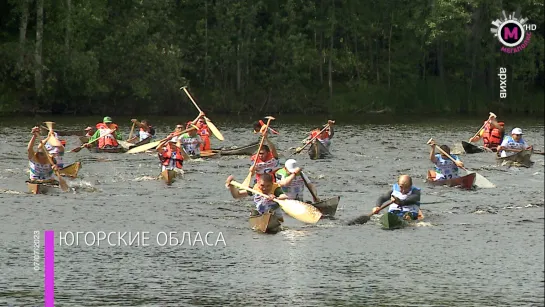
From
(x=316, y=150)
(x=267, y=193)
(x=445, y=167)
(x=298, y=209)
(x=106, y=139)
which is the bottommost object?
(x=316, y=150)

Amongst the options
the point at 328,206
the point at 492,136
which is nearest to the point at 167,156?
the point at 328,206

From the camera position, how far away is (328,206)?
28031 millimetres

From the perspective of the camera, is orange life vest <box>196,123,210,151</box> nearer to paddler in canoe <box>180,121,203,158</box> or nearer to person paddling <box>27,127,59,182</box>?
paddler in canoe <box>180,121,203,158</box>

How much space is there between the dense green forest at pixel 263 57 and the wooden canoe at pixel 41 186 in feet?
110

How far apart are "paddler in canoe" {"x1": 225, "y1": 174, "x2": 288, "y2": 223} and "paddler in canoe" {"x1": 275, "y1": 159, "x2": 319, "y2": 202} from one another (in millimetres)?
532

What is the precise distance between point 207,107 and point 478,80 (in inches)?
720

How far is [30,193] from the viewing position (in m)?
32.4

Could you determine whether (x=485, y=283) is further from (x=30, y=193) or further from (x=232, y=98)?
(x=232, y=98)

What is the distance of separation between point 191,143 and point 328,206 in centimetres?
1448

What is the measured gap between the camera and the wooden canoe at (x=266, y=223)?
26.0 meters

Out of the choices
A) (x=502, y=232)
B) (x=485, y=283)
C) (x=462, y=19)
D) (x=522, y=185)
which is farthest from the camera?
(x=462, y=19)

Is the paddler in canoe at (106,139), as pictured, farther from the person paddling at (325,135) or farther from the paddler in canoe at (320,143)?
the person paddling at (325,135)

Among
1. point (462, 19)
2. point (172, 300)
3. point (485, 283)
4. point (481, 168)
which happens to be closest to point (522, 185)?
point (481, 168)

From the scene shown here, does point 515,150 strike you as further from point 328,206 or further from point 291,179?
point 291,179
